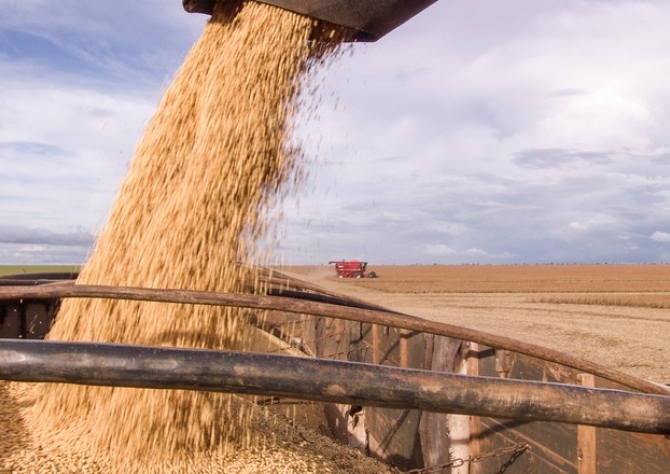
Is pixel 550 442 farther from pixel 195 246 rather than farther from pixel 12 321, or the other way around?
pixel 12 321

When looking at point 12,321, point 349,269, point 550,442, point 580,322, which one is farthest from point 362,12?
point 349,269

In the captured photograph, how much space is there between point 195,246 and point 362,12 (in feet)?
4.27

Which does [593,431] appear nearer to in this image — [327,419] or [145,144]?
[145,144]

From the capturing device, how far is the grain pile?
9.11ft

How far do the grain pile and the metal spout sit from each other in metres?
0.11

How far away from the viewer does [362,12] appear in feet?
9.32

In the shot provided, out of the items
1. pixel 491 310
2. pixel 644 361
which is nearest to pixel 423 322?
pixel 644 361

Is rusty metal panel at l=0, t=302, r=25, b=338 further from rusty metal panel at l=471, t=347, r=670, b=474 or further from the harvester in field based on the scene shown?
rusty metal panel at l=471, t=347, r=670, b=474

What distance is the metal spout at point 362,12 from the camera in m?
2.74

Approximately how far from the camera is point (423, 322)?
2.28 metres

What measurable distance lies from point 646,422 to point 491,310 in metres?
20.2

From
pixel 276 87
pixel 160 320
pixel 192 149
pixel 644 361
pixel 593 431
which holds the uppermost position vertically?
pixel 276 87

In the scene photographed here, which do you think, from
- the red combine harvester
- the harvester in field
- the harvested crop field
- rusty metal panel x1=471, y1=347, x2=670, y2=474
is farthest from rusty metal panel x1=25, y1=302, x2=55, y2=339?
the red combine harvester

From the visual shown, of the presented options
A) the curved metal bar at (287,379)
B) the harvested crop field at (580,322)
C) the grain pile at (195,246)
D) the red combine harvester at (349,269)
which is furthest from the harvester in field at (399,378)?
the red combine harvester at (349,269)
